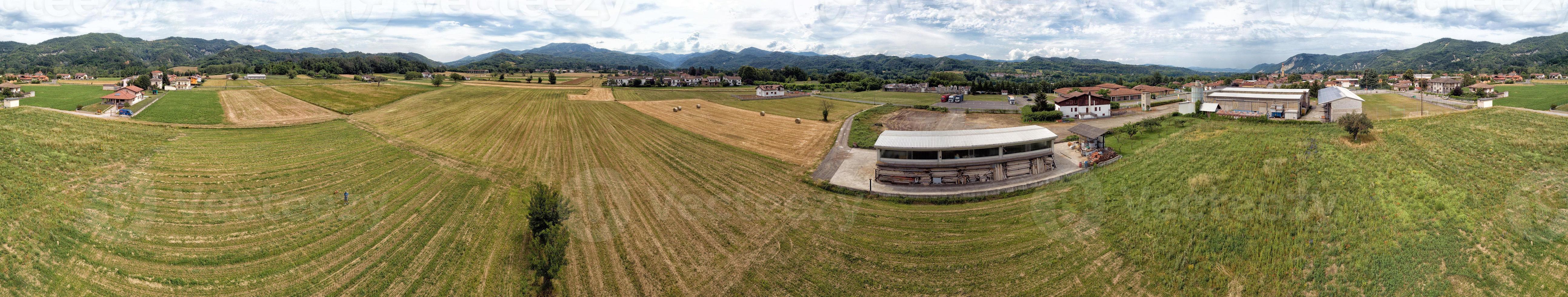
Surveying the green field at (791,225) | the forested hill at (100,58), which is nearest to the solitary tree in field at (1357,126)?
the green field at (791,225)

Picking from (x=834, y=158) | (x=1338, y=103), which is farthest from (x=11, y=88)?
(x=1338, y=103)

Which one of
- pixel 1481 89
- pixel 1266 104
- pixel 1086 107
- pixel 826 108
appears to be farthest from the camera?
pixel 1481 89

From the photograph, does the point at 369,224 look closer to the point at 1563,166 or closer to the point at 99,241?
the point at 99,241

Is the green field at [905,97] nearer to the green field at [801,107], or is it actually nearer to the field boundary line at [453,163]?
the green field at [801,107]

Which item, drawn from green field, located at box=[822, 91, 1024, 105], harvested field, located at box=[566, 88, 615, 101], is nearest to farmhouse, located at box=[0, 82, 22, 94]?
harvested field, located at box=[566, 88, 615, 101]

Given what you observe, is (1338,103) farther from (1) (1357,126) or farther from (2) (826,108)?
(2) (826,108)

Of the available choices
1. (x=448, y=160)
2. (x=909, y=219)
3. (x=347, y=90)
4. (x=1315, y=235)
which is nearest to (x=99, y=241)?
(x=448, y=160)

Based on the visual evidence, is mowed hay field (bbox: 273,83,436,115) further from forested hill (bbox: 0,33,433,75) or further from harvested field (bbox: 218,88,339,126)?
forested hill (bbox: 0,33,433,75)
